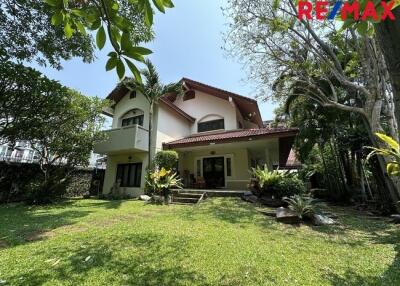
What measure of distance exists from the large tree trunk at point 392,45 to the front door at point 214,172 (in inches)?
554

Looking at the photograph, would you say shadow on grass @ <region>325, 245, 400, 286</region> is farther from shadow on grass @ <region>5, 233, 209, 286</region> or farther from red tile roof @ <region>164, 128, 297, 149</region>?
red tile roof @ <region>164, 128, 297, 149</region>

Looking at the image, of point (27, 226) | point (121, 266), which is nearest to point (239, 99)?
point (27, 226)

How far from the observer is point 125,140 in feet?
43.7

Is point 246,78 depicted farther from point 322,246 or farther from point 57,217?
point 57,217

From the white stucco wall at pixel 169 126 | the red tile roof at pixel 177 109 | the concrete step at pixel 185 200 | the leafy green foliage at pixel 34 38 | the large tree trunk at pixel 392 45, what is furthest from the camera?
the red tile roof at pixel 177 109

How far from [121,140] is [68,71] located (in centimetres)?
521

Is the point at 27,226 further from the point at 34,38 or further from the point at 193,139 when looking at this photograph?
the point at 193,139

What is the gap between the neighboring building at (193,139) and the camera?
13523mm

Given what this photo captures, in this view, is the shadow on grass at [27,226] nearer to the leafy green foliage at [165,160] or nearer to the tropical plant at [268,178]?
the leafy green foliage at [165,160]

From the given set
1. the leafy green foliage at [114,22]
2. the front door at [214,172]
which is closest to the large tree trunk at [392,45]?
the leafy green foliage at [114,22]

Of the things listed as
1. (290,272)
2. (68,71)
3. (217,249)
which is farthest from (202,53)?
(290,272)

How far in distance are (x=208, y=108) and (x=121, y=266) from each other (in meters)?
13.8

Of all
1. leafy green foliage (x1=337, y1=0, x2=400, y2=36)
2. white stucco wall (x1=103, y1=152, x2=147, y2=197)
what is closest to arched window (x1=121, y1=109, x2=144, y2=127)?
white stucco wall (x1=103, y1=152, x2=147, y2=197)

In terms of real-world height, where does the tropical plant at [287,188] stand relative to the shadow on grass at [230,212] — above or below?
above
